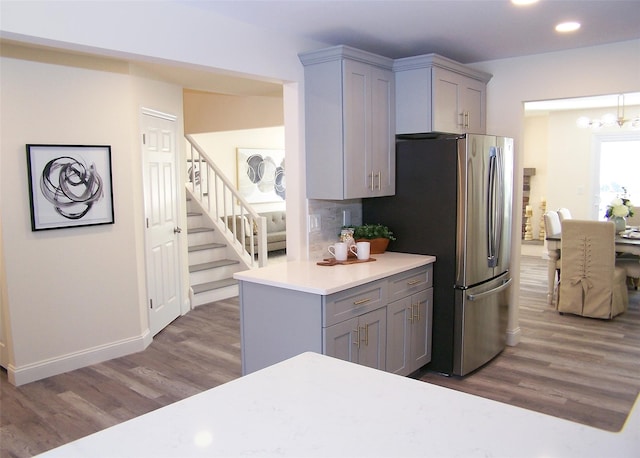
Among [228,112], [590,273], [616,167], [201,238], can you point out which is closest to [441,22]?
[590,273]

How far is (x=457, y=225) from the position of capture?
358 cm

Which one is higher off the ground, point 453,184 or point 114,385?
Result: point 453,184

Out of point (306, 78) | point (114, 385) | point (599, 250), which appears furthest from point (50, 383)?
point (599, 250)

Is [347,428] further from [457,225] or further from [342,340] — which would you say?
[457,225]

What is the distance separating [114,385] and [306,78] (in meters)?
2.56

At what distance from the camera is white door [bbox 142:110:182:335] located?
15.1ft

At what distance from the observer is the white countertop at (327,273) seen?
113 inches

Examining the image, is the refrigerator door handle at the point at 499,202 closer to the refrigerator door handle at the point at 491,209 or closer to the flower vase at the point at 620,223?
the refrigerator door handle at the point at 491,209

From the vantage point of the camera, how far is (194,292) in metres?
5.72

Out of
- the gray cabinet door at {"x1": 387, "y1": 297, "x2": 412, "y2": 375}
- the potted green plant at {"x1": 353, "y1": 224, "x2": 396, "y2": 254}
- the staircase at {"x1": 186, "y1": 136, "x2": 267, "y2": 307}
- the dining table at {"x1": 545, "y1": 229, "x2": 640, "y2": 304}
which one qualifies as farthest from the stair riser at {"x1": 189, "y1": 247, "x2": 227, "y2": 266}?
the dining table at {"x1": 545, "y1": 229, "x2": 640, "y2": 304}

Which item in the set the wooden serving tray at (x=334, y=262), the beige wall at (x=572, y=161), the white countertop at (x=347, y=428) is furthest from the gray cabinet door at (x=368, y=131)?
the beige wall at (x=572, y=161)

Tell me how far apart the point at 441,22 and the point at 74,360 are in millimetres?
3591

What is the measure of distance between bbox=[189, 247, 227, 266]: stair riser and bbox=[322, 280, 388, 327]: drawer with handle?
3.53m

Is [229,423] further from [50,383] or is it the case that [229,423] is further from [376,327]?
[50,383]
